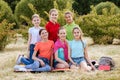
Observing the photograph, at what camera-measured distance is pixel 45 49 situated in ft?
29.1

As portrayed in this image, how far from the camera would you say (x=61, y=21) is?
45.0ft

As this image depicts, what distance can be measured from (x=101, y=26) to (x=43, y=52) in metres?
6.09

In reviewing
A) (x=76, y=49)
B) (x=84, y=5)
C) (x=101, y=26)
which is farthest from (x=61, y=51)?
(x=84, y=5)

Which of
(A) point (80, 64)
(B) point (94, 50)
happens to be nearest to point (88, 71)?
(A) point (80, 64)

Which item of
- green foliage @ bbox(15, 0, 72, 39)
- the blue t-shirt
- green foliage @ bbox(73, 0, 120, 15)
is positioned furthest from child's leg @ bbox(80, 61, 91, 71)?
green foliage @ bbox(73, 0, 120, 15)

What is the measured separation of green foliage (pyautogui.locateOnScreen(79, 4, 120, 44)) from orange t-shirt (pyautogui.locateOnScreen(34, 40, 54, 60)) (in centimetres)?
561

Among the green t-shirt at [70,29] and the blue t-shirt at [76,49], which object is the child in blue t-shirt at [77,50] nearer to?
the blue t-shirt at [76,49]

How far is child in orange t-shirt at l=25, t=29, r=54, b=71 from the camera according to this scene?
8.69 m

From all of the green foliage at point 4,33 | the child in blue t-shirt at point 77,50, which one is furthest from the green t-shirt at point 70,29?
the green foliage at point 4,33

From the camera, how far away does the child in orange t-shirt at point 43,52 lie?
28.5 ft

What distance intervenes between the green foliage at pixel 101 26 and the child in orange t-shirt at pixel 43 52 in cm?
560

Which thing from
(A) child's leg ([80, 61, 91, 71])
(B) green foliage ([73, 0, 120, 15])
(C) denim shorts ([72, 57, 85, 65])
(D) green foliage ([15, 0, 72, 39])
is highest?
(B) green foliage ([73, 0, 120, 15])

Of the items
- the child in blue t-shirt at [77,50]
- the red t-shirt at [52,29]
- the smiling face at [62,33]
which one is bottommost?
the child in blue t-shirt at [77,50]

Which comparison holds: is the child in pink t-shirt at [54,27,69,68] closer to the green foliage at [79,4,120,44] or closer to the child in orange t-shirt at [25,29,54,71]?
the child in orange t-shirt at [25,29,54,71]
